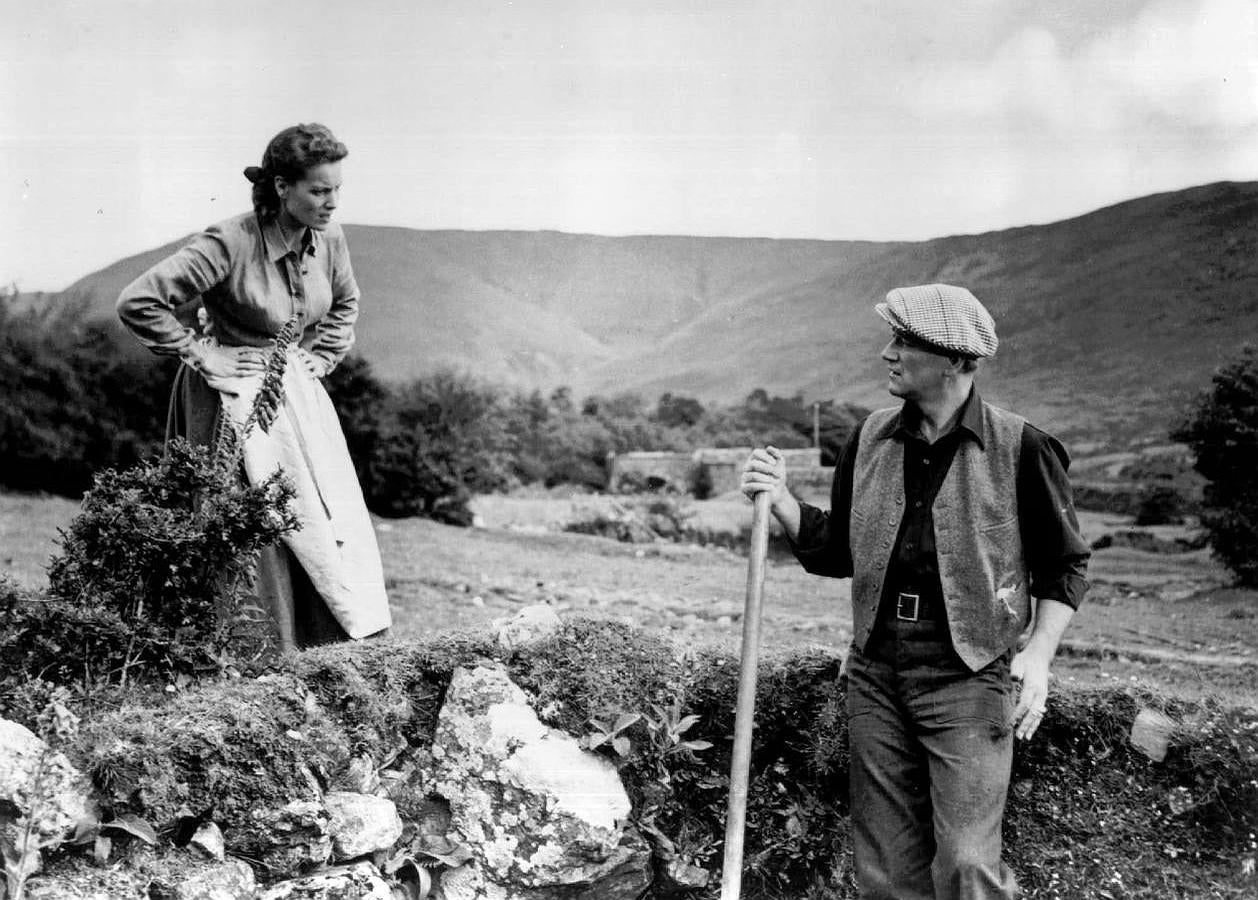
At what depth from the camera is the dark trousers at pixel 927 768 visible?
2812 millimetres

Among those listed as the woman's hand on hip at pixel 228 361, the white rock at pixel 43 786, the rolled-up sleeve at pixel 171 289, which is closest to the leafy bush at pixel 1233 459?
the woman's hand on hip at pixel 228 361

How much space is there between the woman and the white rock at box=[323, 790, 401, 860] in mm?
961

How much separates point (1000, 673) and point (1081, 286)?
1527 cm

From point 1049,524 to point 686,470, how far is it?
14752 mm

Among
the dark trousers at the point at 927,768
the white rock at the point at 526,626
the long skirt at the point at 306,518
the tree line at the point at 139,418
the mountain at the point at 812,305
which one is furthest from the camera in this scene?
the mountain at the point at 812,305

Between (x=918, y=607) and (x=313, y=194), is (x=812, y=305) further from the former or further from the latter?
(x=918, y=607)

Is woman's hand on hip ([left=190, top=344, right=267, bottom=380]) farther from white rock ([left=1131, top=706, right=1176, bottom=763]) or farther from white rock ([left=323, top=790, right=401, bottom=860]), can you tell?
white rock ([left=1131, top=706, right=1176, bottom=763])

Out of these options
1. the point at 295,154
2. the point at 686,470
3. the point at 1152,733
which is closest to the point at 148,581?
the point at 295,154

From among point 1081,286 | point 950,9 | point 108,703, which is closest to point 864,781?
point 108,703

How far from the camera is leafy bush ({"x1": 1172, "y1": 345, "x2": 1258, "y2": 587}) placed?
423 inches

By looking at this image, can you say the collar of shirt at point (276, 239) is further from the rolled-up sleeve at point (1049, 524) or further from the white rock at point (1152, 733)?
the white rock at point (1152, 733)

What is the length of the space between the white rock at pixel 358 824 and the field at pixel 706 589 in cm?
403

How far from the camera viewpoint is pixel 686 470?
1762 centimetres

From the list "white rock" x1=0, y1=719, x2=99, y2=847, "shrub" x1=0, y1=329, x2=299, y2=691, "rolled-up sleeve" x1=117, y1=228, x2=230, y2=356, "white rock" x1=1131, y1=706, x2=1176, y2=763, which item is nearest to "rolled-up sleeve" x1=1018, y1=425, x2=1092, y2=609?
"white rock" x1=1131, y1=706, x2=1176, y2=763
